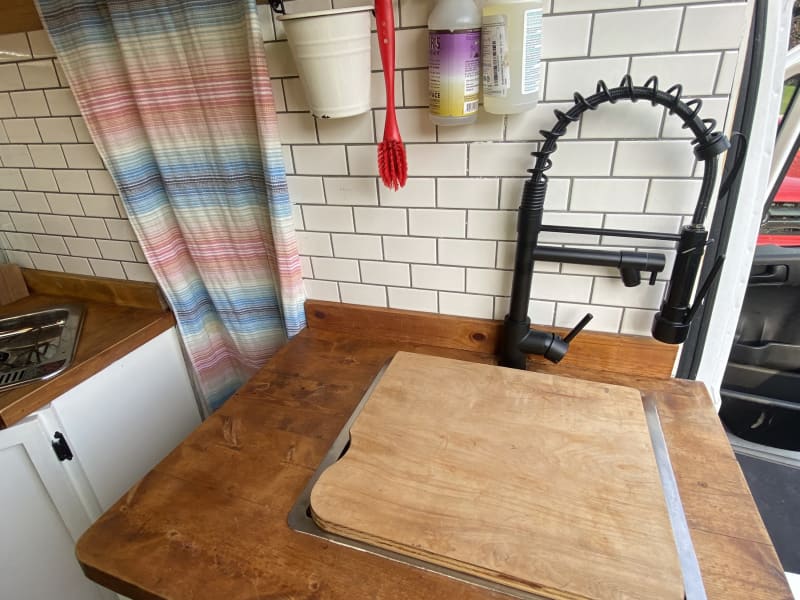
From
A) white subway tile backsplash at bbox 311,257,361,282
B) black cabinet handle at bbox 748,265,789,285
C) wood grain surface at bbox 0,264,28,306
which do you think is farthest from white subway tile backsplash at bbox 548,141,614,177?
wood grain surface at bbox 0,264,28,306

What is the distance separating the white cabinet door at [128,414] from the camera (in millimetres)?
1101

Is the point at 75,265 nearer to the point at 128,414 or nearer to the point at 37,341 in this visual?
the point at 37,341

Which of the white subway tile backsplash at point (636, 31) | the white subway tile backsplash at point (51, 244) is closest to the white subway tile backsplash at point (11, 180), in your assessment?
the white subway tile backsplash at point (51, 244)

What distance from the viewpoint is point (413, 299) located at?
1063mm

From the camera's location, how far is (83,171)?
1246mm

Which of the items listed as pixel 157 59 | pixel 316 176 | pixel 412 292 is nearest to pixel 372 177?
pixel 316 176

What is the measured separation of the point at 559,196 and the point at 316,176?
511mm

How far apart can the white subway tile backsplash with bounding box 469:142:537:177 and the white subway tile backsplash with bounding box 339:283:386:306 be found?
0.36 metres

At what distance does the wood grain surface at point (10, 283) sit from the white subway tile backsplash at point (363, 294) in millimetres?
1119

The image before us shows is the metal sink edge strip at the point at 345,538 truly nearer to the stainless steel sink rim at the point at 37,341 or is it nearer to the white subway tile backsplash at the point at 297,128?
the white subway tile backsplash at the point at 297,128

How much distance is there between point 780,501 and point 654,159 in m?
1.18

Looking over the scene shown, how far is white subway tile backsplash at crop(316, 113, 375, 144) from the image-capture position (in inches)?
36.6

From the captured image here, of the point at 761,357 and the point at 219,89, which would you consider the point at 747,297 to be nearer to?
the point at 761,357

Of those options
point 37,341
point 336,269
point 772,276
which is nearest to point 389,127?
point 336,269
